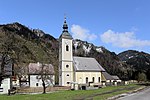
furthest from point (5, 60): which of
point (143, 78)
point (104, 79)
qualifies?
point (143, 78)

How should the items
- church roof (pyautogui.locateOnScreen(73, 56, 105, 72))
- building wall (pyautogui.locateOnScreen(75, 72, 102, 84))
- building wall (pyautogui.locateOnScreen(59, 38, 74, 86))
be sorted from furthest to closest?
church roof (pyautogui.locateOnScreen(73, 56, 105, 72))
building wall (pyautogui.locateOnScreen(75, 72, 102, 84))
building wall (pyautogui.locateOnScreen(59, 38, 74, 86))

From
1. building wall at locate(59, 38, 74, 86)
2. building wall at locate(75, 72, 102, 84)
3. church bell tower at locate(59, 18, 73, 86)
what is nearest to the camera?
building wall at locate(59, 38, 74, 86)

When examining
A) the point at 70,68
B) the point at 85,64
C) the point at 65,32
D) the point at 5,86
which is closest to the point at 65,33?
the point at 65,32

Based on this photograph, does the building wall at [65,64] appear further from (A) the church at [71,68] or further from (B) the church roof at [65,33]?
(B) the church roof at [65,33]

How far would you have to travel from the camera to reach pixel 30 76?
77.5 metres

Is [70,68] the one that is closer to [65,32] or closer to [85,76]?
[85,76]

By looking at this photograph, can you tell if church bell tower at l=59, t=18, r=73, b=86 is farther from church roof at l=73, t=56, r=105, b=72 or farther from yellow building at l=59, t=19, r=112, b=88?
church roof at l=73, t=56, r=105, b=72

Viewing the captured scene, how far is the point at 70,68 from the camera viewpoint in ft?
238

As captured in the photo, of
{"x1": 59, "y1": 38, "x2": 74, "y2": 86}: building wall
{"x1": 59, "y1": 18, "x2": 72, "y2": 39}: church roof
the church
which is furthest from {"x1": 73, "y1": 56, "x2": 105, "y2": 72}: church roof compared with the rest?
{"x1": 59, "y1": 18, "x2": 72, "y2": 39}: church roof

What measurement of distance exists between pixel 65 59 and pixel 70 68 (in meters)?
3.11

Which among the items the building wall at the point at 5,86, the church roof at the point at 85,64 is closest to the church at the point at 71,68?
the church roof at the point at 85,64

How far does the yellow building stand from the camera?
233 feet

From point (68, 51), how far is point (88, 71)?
1123 cm

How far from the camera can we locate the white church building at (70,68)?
233 feet
